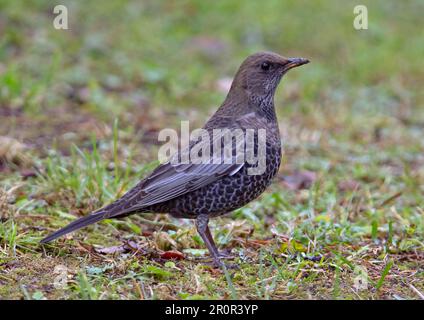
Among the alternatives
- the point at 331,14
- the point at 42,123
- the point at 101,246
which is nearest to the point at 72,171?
the point at 101,246

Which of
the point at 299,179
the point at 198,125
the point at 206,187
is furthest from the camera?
the point at 198,125

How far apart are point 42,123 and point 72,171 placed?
169cm

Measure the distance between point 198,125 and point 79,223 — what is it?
3694 mm

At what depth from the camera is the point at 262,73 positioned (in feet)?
18.3

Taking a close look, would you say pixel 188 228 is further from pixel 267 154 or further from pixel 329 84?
pixel 329 84

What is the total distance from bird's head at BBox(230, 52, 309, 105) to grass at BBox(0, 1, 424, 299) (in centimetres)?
105

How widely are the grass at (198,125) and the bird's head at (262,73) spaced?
1046mm

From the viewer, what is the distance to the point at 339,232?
5.29m

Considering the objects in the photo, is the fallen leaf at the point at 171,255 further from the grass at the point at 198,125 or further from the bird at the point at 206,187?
the bird at the point at 206,187

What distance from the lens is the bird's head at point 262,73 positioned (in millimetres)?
5551

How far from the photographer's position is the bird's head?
5551 mm

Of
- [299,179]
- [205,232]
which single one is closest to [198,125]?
[299,179]

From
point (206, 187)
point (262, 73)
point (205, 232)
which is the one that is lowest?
point (205, 232)

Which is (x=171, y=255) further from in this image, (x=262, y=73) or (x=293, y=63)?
(x=293, y=63)
